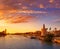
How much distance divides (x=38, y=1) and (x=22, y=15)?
59 centimetres

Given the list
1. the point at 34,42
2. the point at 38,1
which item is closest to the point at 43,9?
the point at 38,1

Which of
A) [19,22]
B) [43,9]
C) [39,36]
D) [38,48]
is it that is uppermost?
[43,9]

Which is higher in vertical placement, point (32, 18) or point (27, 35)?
point (32, 18)

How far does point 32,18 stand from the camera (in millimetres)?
5008

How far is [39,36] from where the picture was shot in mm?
5094

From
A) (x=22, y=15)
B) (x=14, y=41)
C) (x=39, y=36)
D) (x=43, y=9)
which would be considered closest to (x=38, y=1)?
(x=43, y=9)

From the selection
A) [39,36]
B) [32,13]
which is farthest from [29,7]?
[39,36]

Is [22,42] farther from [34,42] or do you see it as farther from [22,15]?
Answer: [22,15]

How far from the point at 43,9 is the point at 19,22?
30.2 inches

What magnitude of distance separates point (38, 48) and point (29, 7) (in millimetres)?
1159

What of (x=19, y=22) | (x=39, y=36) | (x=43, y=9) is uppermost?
(x=43, y=9)

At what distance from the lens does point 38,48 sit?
496 centimetres

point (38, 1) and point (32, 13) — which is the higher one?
point (38, 1)

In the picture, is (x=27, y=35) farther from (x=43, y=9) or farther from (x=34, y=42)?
(x=43, y=9)
